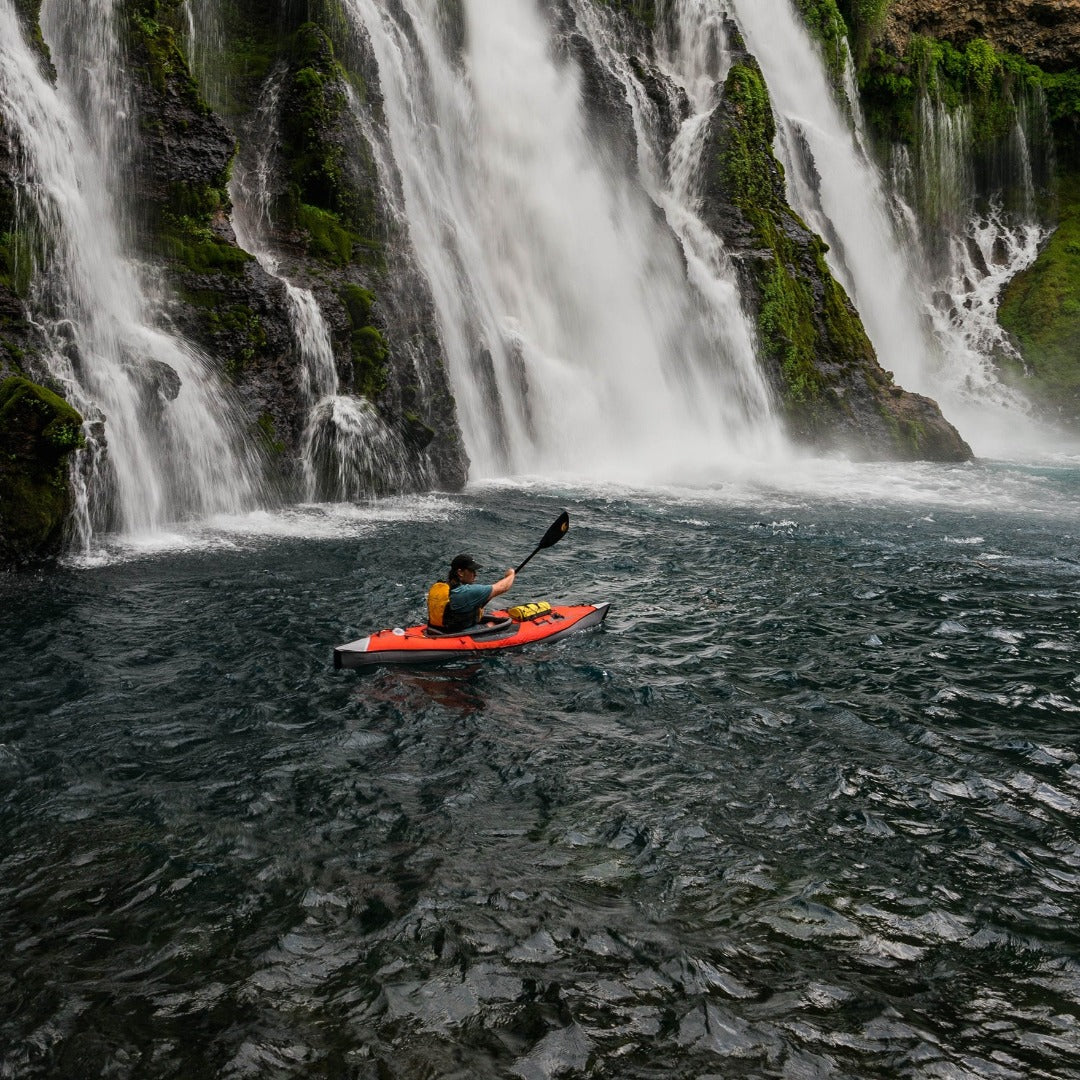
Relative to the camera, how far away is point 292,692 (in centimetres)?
843

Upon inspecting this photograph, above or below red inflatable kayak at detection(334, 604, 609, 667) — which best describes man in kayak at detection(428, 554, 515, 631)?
above

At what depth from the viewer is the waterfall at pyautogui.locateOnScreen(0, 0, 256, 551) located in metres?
13.7

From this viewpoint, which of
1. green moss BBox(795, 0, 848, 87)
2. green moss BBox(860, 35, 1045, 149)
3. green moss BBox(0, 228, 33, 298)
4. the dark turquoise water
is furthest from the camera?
green moss BBox(860, 35, 1045, 149)

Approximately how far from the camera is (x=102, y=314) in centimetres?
1458

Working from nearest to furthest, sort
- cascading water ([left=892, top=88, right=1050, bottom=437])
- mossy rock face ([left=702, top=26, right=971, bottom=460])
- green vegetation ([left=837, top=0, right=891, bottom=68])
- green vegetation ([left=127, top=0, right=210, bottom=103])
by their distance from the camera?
green vegetation ([left=127, top=0, right=210, bottom=103]), mossy rock face ([left=702, top=26, right=971, bottom=460]), cascading water ([left=892, top=88, right=1050, bottom=437]), green vegetation ([left=837, top=0, right=891, bottom=68])

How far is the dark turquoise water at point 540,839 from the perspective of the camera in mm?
4379

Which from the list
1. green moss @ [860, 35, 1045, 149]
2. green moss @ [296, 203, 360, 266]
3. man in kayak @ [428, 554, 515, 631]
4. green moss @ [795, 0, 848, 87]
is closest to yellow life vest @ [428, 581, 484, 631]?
man in kayak @ [428, 554, 515, 631]

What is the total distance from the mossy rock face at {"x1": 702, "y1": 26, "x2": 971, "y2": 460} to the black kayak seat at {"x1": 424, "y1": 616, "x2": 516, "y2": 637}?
18.2 m

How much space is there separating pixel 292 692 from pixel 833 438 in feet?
68.9

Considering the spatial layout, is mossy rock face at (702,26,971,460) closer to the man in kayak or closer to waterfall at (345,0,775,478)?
waterfall at (345,0,775,478)

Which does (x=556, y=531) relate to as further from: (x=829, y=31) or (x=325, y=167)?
(x=829, y=31)

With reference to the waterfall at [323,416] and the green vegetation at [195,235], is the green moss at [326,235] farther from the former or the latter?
the green vegetation at [195,235]

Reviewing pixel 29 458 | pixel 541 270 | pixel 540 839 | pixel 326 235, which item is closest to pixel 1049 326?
pixel 541 270

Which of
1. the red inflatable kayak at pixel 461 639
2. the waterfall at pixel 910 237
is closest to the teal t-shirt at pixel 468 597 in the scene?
the red inflatable kayak at pixel 461 639
